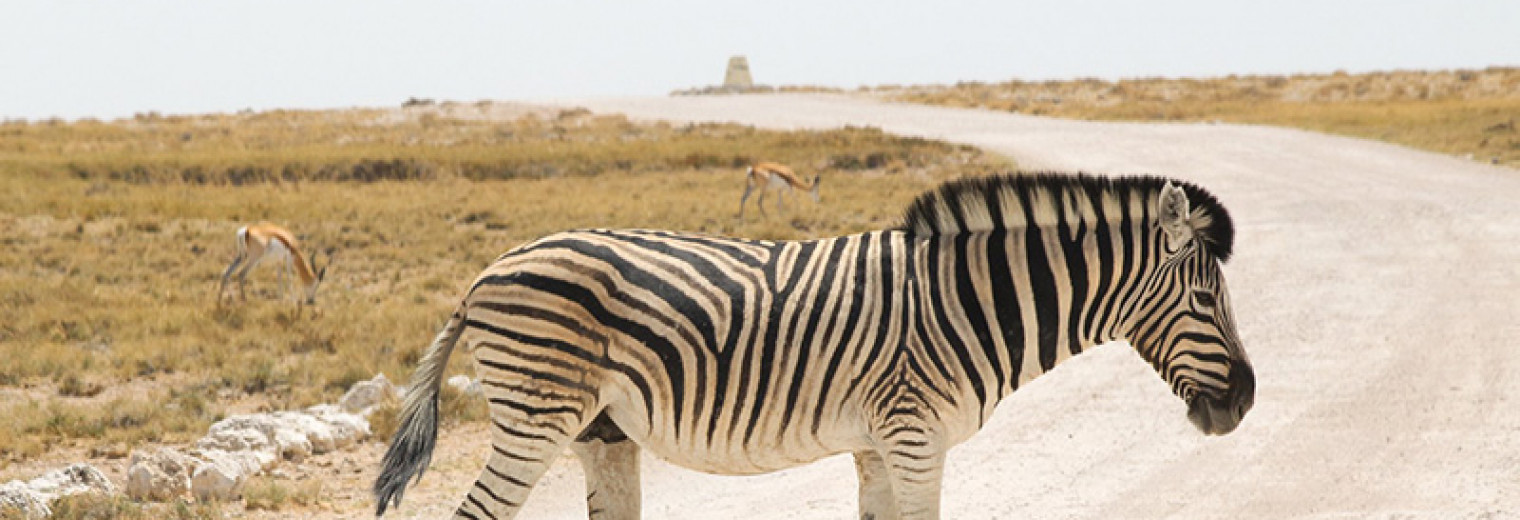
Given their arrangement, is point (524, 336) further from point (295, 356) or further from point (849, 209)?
point (849, 209)

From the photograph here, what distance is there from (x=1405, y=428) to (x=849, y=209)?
15181 millimetres

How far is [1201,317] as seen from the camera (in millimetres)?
5645

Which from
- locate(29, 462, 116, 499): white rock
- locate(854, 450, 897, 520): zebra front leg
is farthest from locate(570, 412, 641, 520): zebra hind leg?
locate(29, 462, 116, 499): white rock

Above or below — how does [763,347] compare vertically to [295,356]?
above

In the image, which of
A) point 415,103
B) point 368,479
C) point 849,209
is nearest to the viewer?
point 368,479

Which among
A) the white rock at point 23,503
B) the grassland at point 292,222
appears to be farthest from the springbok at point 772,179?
the white rock at point 23,503

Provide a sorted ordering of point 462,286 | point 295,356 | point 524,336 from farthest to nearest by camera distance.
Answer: point 462,286 → point 295,356 → point 524,336

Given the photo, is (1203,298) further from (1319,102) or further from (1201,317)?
(1319,102)

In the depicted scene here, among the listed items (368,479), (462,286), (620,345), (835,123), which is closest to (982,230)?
(620,345)

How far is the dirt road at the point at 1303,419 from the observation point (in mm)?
9422

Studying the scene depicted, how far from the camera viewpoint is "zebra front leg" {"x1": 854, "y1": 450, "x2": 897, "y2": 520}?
5.88 metres

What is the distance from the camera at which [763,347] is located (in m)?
5.73

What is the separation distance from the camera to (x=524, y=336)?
18.4ft

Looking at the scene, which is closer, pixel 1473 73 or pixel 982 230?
pixel 982 230
